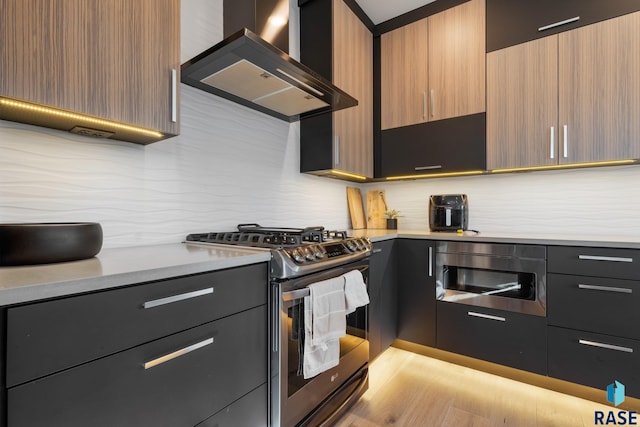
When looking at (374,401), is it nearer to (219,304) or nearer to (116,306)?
(219,304)

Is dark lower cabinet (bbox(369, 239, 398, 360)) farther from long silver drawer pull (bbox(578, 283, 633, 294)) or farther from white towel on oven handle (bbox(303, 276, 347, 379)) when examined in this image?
long silver drawer pull (bbox(578, 283, 633, 294))

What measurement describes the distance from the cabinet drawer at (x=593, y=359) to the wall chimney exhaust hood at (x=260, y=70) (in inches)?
71.3

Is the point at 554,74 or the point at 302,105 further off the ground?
the point at 554,74

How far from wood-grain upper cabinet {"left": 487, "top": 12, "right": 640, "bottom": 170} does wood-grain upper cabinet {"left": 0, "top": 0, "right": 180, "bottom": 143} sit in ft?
6.70

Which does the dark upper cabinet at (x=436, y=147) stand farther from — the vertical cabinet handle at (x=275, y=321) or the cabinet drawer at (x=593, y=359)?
the vertical cabinet handle at (x=275, y=321)

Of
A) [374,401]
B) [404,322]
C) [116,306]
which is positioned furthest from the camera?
[404,322]

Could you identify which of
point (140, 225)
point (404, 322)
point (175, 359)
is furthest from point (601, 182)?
point (140, 225)

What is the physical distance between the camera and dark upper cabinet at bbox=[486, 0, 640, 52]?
1.77 m

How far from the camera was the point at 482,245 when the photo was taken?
189 cm

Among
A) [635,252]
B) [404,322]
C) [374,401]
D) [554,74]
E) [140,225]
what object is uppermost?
[554,74]

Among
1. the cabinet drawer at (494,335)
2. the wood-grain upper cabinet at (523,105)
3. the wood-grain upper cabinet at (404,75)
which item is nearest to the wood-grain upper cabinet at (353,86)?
the wood-grain upper cabinet at (404,75)

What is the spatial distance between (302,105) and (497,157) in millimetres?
1400

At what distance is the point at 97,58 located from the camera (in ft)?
3.14

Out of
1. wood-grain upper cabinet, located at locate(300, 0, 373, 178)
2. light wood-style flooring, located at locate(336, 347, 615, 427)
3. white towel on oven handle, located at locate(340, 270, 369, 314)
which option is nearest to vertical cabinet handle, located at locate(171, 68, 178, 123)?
white towel on oven handle, located at locate(340, 270, 369, 314)
